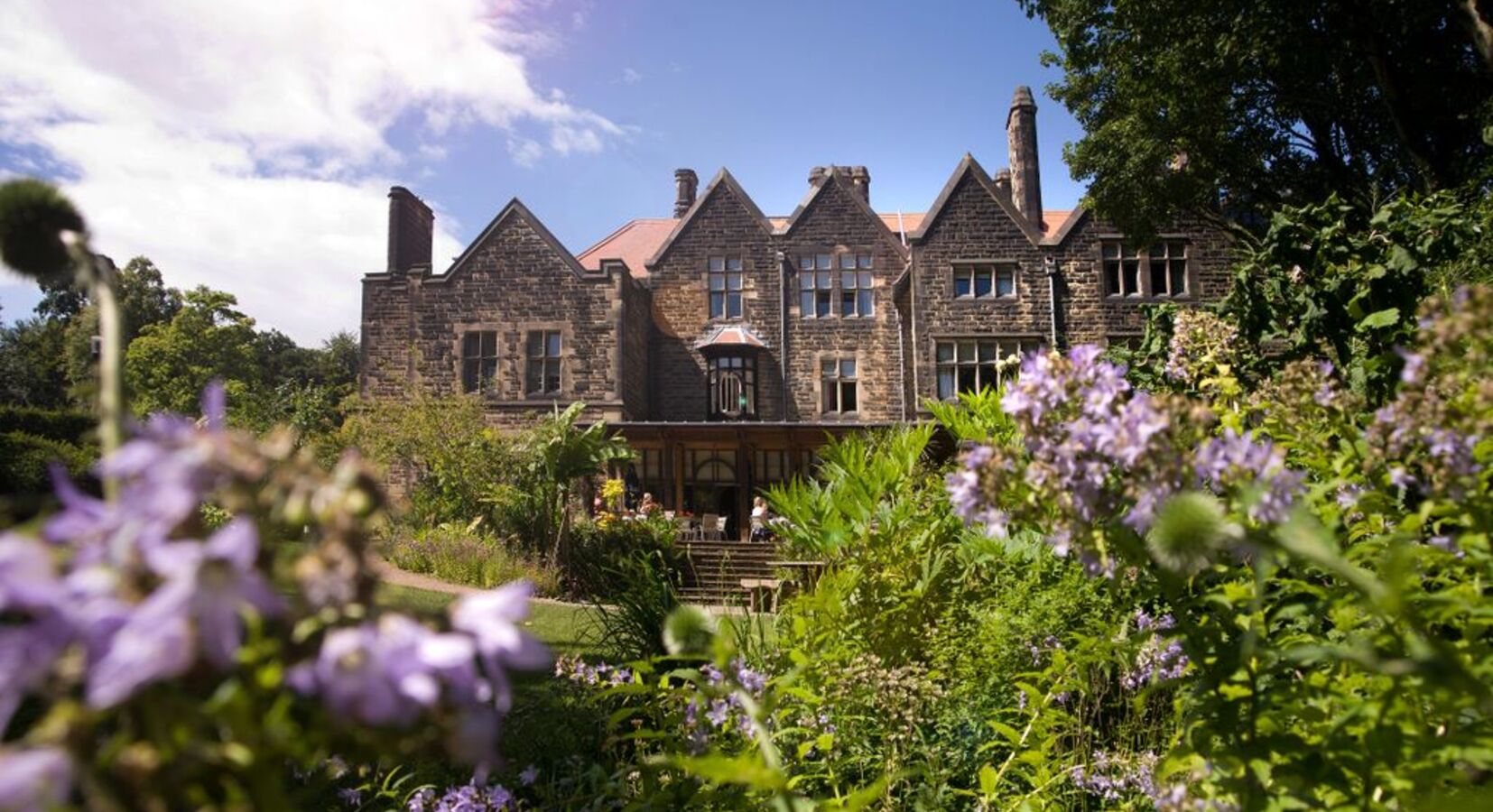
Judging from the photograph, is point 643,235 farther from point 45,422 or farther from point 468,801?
point 468,801

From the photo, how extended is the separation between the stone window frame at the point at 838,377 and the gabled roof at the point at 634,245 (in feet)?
21.1

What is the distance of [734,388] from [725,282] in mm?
3115

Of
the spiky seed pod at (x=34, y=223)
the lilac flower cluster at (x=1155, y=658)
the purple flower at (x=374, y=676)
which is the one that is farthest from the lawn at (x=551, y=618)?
the purple flower at (x=374, y=676)

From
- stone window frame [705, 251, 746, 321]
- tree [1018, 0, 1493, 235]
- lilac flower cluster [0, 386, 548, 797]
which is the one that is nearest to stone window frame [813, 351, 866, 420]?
stone window frame [705, 251, 746, 321]

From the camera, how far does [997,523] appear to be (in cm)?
151

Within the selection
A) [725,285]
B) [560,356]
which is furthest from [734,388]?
[560,356]

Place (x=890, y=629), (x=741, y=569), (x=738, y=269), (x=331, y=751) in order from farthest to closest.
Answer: (x=738, y=269) → (x=741, y=569) → (x=890, y=629) → (x=331, y=751)

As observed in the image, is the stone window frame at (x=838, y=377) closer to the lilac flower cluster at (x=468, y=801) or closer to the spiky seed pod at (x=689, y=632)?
the lilac flower cluster at (x=468, y=801)

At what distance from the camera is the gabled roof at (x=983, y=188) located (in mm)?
23125

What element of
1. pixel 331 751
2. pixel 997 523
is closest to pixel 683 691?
pixel 997 523

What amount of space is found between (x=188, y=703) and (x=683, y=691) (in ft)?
6.62

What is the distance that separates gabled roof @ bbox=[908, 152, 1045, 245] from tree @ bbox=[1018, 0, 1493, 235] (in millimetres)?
5087

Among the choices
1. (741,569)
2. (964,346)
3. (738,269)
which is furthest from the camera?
(738,269)

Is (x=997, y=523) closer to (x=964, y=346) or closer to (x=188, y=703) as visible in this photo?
(x=188, y=703)
